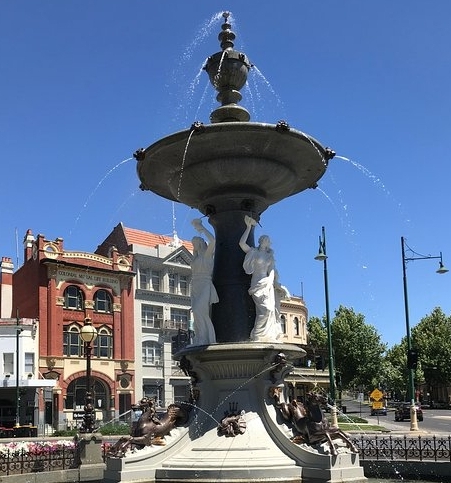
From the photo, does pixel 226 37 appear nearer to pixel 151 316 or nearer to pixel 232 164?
pixel 232 164

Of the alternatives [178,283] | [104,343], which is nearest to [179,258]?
[178,283]

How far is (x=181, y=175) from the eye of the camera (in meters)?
12.3

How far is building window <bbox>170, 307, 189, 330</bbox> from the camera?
61.6m

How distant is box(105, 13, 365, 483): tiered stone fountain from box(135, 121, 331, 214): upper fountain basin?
18 mm

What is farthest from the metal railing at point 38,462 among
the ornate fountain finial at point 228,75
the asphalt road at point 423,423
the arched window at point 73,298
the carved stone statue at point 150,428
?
the arched window at point 73,298

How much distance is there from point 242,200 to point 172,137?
1.87 meters

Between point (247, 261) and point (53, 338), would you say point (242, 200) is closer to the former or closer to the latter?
point (247, 261)

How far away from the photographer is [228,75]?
12961 mm

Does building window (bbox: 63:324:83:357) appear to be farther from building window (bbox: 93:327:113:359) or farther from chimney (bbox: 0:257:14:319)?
chimney (bbox: 0:257:14:319)

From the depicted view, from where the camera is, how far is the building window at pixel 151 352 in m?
59.5

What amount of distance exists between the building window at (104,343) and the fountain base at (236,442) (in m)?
46.0

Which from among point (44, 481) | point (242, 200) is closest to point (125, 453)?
point (44, 481)

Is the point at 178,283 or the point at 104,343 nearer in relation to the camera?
the point at 104,343

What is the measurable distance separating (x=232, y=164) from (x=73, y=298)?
1793 inches
